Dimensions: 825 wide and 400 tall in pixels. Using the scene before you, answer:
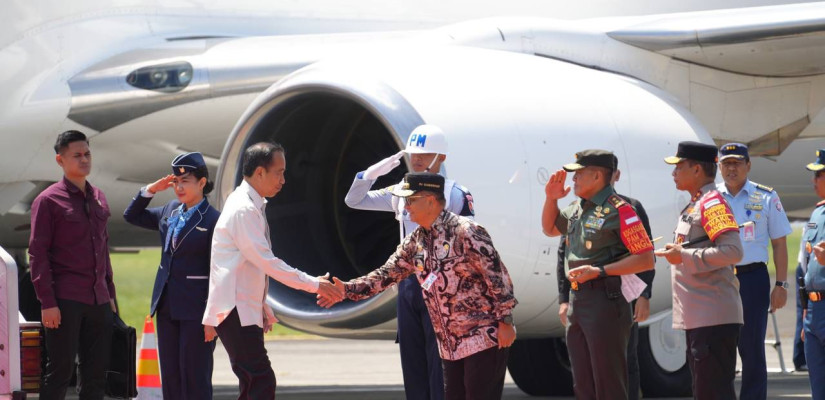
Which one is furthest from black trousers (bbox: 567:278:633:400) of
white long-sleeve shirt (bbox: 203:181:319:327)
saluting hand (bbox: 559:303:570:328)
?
white long-sleeve shirt (bbox: 203:181:319:327)

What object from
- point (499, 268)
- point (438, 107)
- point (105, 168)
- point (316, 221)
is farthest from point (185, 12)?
point (499, 268)

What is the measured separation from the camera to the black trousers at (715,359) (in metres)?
5.67

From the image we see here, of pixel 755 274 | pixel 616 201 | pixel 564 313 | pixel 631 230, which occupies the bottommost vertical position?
pixel 564 313

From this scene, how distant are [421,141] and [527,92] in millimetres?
1168

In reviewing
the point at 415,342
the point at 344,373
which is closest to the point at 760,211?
the point at 415,342

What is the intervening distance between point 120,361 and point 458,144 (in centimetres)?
191

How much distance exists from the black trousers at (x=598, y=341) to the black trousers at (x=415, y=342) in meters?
0.67

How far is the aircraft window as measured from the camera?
8.11 meters

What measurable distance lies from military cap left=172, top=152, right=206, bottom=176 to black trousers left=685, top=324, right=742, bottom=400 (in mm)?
2225

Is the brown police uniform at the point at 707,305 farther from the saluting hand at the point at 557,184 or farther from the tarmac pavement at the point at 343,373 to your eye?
the tarmac pavement at the point at 343,373

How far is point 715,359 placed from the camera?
5684mm

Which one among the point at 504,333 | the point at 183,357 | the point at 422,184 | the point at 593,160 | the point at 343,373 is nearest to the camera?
the point at 504,333

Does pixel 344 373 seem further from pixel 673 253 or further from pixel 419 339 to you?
pixel 673 253

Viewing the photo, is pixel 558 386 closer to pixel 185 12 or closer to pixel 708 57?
pixel 708 57
